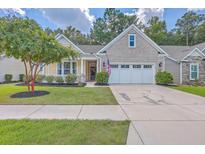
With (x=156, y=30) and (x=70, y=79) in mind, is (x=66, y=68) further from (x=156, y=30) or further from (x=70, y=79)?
(x=156, y=30)

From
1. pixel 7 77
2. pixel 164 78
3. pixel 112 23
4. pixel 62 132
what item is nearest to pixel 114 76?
pixel 164 78

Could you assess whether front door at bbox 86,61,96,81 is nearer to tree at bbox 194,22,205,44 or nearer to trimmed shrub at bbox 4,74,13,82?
trimmed shrub at bbox 4,74,13,82

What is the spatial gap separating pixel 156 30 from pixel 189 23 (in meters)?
10.6

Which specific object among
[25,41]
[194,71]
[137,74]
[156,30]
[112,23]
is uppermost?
[112,23]

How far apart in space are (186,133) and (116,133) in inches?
72.5

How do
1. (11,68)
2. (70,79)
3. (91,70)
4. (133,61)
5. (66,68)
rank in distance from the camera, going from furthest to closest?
(91,70) → (11,68) → (66,68) → (133,61) → (70,79)

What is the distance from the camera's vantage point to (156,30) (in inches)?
1807

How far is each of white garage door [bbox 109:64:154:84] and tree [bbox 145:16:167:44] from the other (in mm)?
22792

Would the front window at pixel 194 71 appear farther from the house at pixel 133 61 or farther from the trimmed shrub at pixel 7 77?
the trimmed shrub at pixel 7 77

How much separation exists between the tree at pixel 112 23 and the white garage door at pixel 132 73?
27.5m

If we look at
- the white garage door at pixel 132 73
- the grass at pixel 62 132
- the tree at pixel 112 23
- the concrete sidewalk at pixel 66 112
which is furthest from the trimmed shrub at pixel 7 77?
the tree at pixel 112 23

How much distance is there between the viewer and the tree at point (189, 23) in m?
48.8
